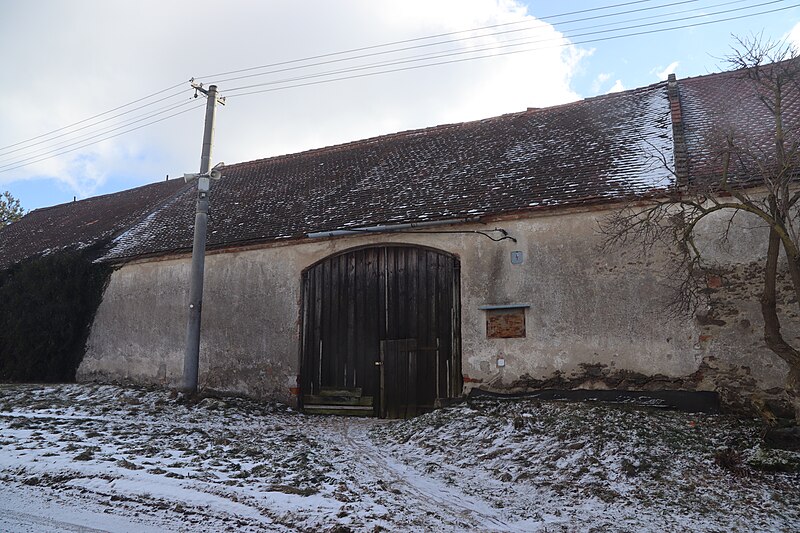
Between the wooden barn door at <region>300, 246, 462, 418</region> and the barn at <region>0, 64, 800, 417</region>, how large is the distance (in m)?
0.03

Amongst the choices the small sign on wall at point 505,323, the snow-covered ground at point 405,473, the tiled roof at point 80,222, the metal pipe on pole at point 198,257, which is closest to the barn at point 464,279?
the small sign on wall at point 505,323

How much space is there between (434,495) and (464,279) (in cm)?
490

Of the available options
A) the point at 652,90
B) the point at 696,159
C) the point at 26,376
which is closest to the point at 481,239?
the point at 696,159

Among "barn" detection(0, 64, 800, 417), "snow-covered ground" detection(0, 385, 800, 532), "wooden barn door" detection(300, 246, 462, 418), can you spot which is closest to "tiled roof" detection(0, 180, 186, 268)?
"barn" detection(0, 64, 800, 417)

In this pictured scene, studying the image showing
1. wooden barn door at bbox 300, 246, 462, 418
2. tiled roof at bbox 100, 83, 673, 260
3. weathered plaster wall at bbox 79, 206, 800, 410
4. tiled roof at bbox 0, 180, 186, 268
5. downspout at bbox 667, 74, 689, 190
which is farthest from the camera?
tiled roof at bbox 0, 180, 186, 268

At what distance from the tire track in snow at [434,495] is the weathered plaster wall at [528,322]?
120 inches

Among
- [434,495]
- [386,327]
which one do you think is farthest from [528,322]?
[434,495]

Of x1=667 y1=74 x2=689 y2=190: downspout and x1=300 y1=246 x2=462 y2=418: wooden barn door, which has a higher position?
x1=667 y1=74 x2=689 y2=190: downspout

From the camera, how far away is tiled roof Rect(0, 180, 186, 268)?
53.9 feet

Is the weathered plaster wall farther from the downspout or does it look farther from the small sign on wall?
the downspout

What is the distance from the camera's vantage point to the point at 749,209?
21.4ft

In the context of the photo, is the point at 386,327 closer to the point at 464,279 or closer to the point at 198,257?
the point at 464,279

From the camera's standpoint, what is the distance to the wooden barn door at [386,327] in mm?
10098

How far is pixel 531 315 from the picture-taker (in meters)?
9.32
